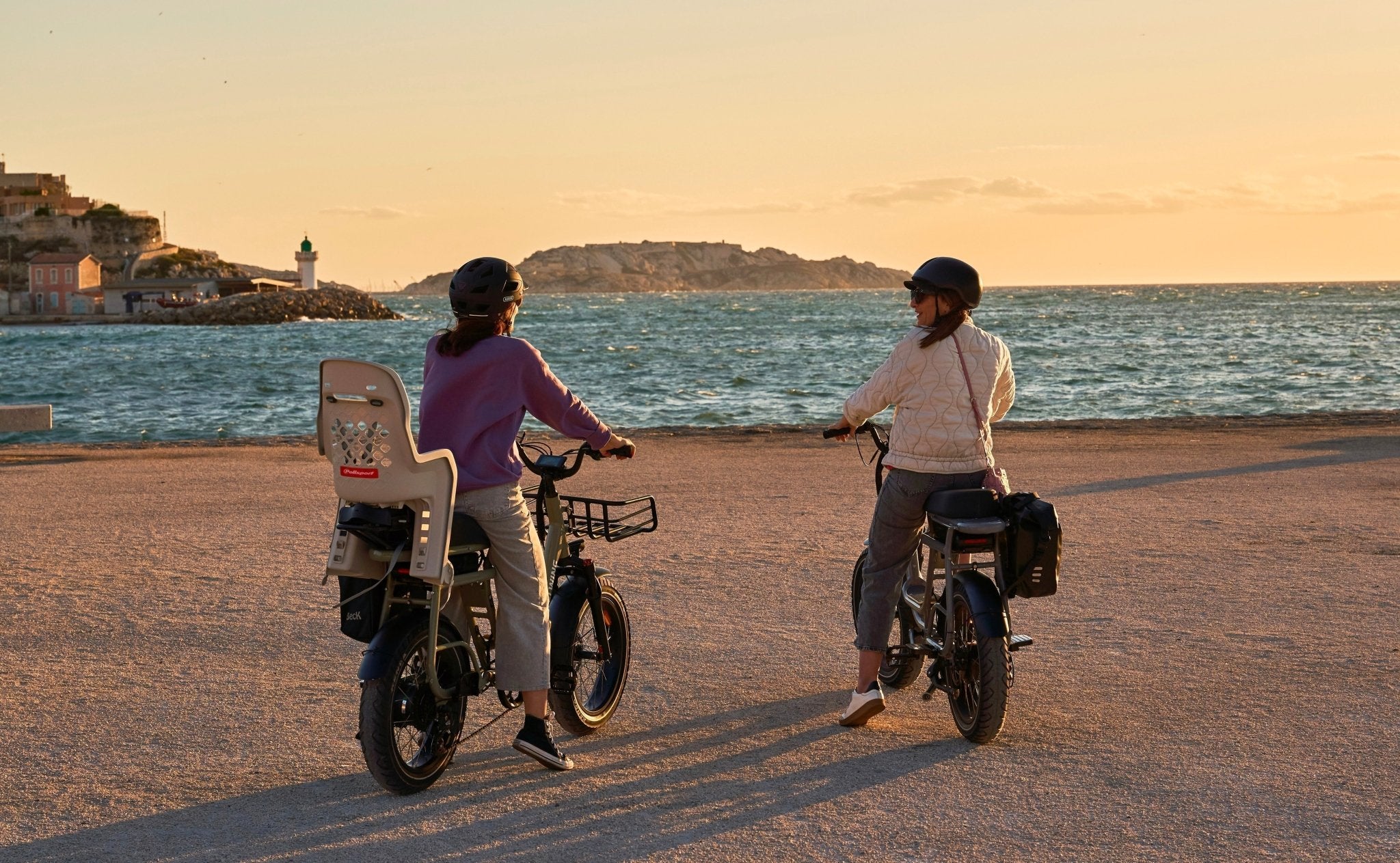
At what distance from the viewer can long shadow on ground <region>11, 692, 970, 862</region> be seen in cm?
433

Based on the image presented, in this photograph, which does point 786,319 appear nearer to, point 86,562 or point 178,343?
point 178,343

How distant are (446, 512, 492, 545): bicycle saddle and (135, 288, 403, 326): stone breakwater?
12039cm

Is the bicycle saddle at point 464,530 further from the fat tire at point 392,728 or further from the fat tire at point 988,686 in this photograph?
the fat tire at point 988,686

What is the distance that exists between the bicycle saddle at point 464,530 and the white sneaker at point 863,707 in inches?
64.3

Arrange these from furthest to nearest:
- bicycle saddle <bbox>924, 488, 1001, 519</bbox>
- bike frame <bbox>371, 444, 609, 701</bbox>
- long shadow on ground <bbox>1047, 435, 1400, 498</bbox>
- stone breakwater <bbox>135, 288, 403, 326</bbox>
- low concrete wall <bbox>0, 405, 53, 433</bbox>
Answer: stone breakwater <bbox>135, 288, 403, 326</bbox>, low concrete wall <bbox>0, 405, 53, 433</bbox>, long shadow on ground <bbox>1047, 435, 1400, 498</bbox>, bicycle saddle <bbox>924, 488, 1001, 519</bbox>, bike frame <bbox>371, 444, 609, 701</bbox>

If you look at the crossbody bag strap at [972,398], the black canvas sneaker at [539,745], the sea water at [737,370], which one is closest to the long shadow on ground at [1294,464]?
the crossbody bag strap at [972,398]

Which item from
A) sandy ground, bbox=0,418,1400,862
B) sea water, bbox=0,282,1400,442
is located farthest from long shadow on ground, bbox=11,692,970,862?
sea water, bbox=0,282,1400,442

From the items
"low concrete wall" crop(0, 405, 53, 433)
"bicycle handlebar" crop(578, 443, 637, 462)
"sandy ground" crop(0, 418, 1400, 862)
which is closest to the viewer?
"sandy ground" crop(0, 418, 1400, 862)

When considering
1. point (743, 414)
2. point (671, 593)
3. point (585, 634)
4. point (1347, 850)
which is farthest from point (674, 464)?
point (743, 414)

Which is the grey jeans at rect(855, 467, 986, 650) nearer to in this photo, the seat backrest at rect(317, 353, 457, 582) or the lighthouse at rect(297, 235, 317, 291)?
the seat backrest at rect(317, 353, 457, 582)

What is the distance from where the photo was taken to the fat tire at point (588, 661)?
5.44m

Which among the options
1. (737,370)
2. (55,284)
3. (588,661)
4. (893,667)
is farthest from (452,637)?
(55,284)

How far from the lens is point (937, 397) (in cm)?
539

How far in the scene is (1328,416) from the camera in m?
19.7
